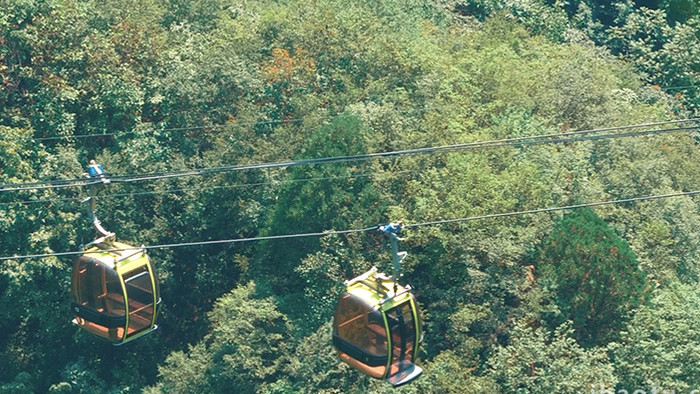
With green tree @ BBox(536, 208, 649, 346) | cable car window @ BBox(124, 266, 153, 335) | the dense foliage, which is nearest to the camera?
cable car window @ BBox(124, 266, 153, 335)

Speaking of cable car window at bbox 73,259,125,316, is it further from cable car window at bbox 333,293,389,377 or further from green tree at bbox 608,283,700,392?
green tree at bbox 608,283,700,392

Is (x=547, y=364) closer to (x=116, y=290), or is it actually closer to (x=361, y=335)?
(x=361, y=335)

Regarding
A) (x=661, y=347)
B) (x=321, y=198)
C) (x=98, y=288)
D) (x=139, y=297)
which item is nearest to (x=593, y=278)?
(x=661, y=347)

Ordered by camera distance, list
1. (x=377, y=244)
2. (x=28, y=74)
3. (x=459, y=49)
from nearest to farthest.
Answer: (x=377, y=244)
(x=28, y=74)
(x=459, y=49)

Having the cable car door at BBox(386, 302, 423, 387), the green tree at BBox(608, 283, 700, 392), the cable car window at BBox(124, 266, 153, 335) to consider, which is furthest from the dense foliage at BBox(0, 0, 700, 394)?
the cable car window at BBox(124, 266, 153, 335)

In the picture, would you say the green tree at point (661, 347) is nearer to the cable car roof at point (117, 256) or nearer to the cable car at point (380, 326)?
the cable car at point (380, 326)

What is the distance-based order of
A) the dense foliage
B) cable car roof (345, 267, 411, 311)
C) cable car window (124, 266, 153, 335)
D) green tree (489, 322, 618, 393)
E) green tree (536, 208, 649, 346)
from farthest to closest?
the dense foliage, green tree (536, 208, 649, 346), green tree (489, 322, 618, 393), cable car window (124, 266, 153, 335), cable car roof (345, 267, 411, 311)

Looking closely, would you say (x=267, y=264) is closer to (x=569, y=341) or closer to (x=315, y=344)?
(x=315, y=344)

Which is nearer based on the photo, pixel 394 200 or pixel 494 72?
pixel 394 200

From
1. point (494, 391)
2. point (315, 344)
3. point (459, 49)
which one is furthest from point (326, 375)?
point (459, 49)
